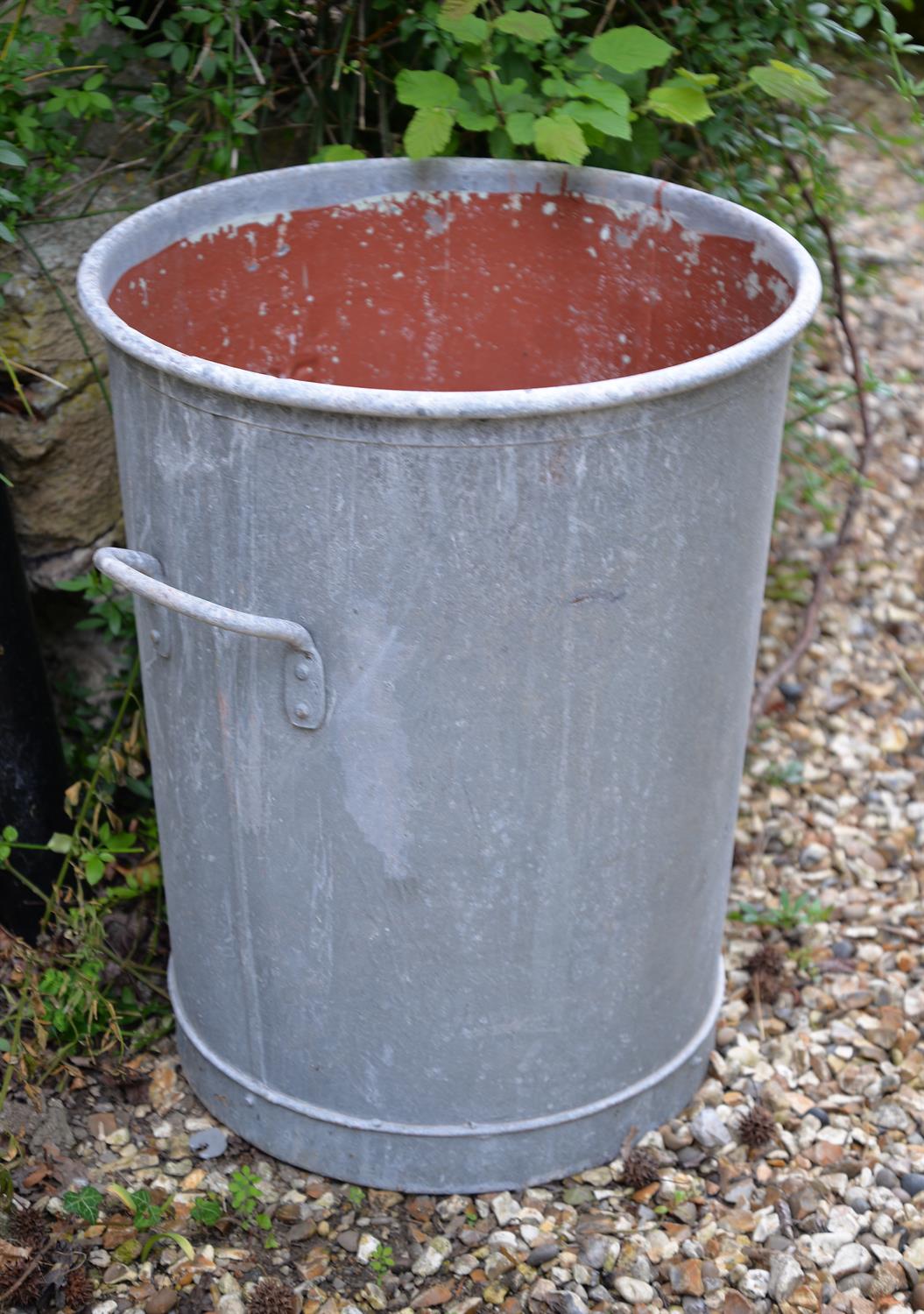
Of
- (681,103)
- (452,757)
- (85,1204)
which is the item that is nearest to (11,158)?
(681,103)

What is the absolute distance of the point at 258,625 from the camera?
1.45 meters

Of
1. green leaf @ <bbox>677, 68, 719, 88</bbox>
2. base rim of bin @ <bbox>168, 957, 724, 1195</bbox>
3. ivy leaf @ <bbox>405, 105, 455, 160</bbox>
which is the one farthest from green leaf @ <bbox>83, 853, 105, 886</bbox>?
green leaf @ <bbox>677, 68, 719, 88</bbox>

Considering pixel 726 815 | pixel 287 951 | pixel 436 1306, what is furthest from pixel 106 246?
pixel 436 1306

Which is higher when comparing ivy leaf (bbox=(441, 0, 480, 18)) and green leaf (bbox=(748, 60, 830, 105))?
ivy leaf (bbox=(441, 0, 480, 18))

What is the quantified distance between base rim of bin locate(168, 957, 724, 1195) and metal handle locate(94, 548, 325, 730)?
602mm

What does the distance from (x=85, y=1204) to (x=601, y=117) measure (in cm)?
151

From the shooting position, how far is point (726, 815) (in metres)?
1.84

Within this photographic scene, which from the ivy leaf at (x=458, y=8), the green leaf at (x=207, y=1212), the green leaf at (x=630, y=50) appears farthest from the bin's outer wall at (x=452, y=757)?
the ivy leaf at (x=458, y=8)

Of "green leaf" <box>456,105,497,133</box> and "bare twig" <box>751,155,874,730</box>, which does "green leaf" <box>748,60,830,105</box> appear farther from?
"bare twig" <box>751,155,874,730</box>

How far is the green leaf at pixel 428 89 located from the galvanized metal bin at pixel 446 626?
0.29 ft

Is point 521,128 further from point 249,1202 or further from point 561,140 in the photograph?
point 249,1202

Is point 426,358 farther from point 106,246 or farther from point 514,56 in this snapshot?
point 106,246

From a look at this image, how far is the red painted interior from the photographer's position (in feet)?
6.08

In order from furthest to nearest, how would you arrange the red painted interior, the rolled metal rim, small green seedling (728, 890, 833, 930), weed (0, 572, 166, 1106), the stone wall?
small green seedling (728, 890, 833, 930) → the stone wall → weed (0, 572, 166, 1106) → the red painted interior → the rolled metal rim
